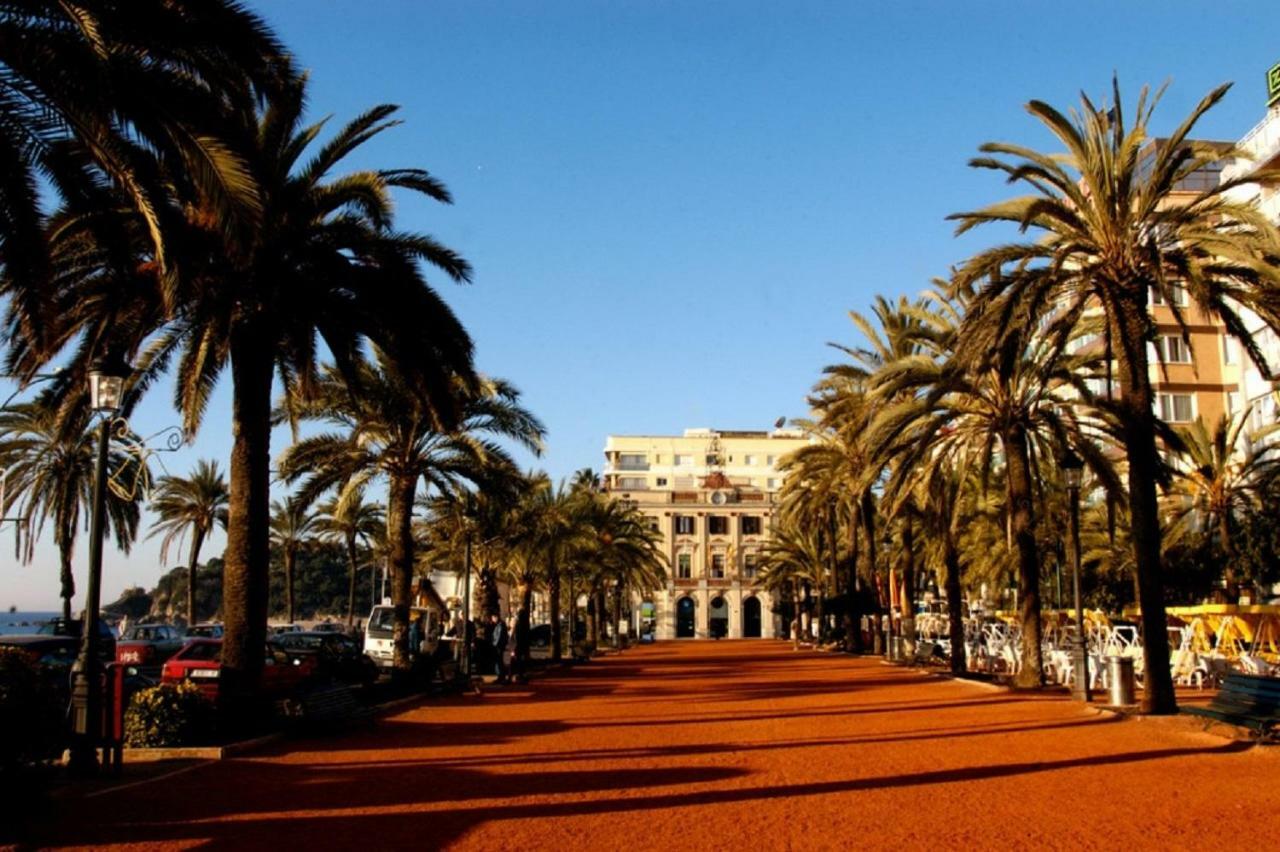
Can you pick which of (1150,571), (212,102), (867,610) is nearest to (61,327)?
(212,102)

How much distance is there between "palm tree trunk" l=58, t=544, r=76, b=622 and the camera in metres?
36.9

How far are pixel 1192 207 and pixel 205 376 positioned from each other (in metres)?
16.2

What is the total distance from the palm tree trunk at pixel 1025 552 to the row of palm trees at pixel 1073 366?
0.04 m

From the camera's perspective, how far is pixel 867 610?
162 ft

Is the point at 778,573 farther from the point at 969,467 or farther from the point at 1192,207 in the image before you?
the point at 1192,207

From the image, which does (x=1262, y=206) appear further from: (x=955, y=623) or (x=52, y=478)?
(x=52, y=478)

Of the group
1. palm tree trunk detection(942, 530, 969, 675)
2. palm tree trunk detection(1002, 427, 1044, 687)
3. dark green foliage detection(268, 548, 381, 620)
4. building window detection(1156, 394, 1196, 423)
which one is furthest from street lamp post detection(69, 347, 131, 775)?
dark green foliage detection(268, 548, 381, 620)

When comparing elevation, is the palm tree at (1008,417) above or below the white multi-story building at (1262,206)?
below

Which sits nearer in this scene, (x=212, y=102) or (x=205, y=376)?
(x=212, y=102)

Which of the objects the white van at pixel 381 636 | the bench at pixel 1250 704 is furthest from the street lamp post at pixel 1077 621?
the white van at pixel 381 636

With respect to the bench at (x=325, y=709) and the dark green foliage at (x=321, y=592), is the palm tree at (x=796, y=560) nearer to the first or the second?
the bench at (x=325, y=709)

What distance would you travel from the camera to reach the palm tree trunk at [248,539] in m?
18.0

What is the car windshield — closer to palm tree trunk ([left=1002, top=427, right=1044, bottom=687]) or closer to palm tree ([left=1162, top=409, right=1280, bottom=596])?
palm tree trunk ([left=1002, top=427, right=1044, bottom=687])

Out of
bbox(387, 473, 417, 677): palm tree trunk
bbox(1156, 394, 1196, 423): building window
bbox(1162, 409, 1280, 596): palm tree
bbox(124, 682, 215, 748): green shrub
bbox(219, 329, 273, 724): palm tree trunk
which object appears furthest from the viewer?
bbox(1156, 394, 1196, 423): building window
